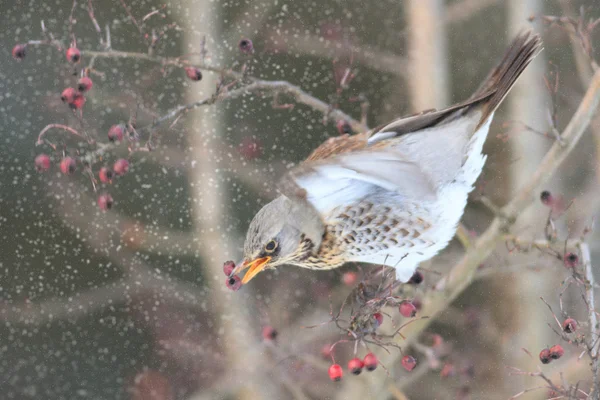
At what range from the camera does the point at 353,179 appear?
2.80 ft

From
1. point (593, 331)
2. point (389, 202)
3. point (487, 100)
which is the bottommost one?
point (593, 331)

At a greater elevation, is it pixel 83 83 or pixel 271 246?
pixel 83 83

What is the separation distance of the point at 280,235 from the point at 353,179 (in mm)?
111

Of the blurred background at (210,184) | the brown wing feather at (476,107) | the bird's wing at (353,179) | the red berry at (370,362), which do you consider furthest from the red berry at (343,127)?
the blurred background at (210,184)

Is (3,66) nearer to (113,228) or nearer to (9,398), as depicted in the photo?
(113,228)

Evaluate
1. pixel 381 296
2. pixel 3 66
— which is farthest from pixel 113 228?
pixel 381 296

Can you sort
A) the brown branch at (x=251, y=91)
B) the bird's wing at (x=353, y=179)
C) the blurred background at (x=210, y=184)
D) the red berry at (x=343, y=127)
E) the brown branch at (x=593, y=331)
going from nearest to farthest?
the bird's wing at (x=353, y=179) → the brown branch at (x=593, y=331) → the brown branch at (x=251, y=91) → the red berry at (x=343, y=127) → the blurred background at (x=210, y=184)

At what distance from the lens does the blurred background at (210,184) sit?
1575 mm

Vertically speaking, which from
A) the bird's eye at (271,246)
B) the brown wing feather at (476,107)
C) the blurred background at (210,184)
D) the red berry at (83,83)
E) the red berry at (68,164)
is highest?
the brown wing feather at (476,107)

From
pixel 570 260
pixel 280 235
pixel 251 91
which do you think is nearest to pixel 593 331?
pixel 570 260

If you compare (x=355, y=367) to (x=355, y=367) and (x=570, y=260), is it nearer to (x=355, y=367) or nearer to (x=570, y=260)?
(x=355, y=367)

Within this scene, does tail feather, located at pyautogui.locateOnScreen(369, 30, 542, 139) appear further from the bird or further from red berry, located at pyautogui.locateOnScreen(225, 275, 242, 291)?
red berry, located at pyautogui.locateOnScreen(225, 275, 242, 291)

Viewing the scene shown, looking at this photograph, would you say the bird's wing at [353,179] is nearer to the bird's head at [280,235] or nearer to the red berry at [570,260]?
the bird's head at [280,235]

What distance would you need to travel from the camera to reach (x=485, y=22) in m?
1.82
